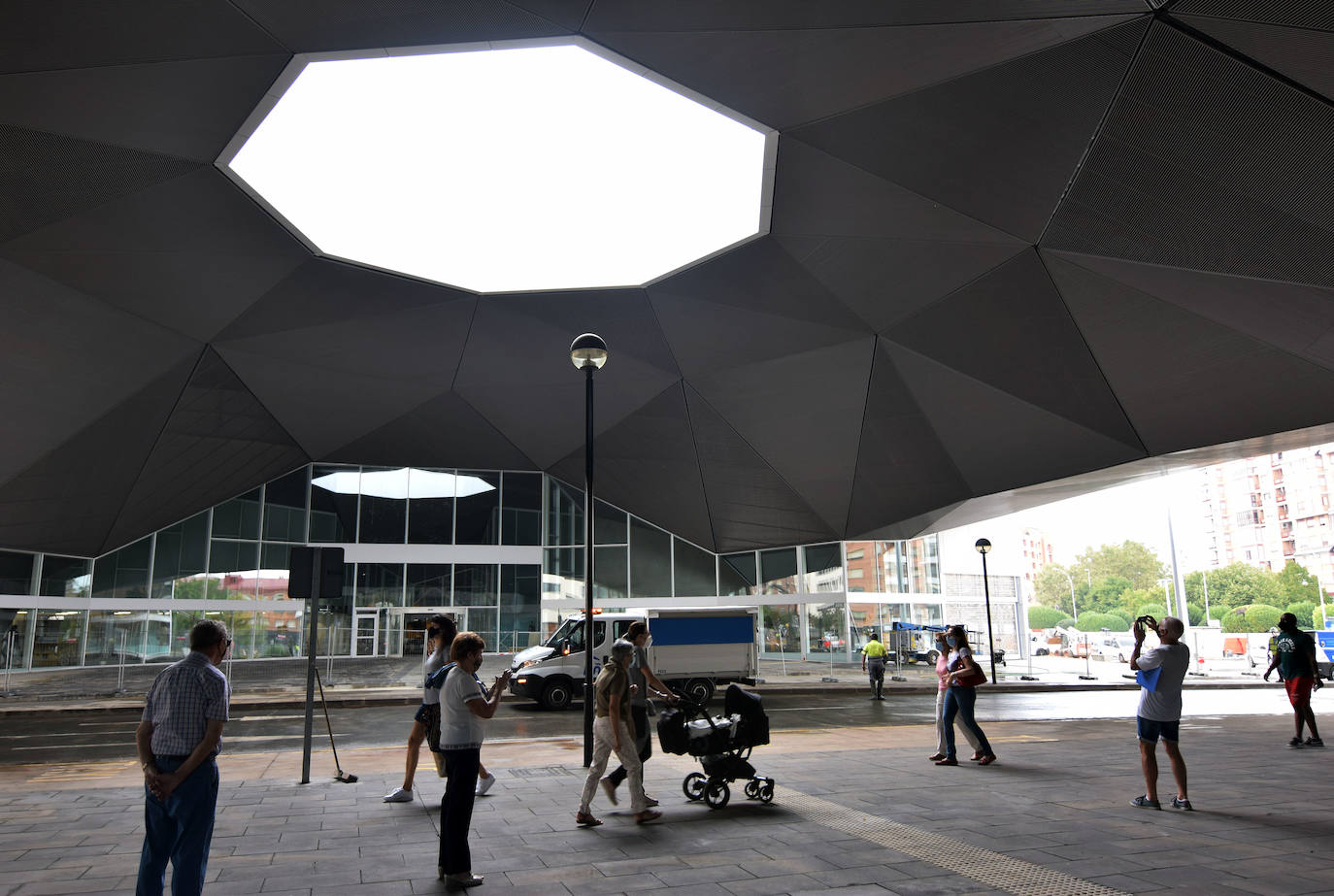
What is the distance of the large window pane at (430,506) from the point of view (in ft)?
109

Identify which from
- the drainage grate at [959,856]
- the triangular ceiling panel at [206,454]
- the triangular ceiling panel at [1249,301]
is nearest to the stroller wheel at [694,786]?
the drainage grate at [959,856]

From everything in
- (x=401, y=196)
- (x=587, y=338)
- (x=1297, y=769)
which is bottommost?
(x=1297, y=769)

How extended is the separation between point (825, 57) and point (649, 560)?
2329 cm

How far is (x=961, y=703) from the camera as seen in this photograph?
34.7ft

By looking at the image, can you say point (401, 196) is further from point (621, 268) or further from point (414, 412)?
point (414, 412)

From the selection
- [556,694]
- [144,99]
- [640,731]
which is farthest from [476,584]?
[640,731]

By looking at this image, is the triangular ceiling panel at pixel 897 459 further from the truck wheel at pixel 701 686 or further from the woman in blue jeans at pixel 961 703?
the woman in blue jeans at pixel 961 703

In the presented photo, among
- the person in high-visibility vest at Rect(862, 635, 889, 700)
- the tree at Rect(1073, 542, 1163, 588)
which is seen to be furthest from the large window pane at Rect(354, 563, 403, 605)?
the tree at Rect(1073, 542, 1163, 588)

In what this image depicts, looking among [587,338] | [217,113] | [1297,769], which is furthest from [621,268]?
[1297,769]

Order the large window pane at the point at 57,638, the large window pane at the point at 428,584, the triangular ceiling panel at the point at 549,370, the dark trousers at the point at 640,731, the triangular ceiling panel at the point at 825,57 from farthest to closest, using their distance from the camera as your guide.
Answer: the large window pane at the point at 428,584 < the large window pane at the point at 57,638 < the triangular ceiling panel at the point at 549,370 < the triangular ceiling panel at the point at 825,57 < the dark trousers at the point at 640,731

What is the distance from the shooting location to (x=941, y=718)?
35.3 ft

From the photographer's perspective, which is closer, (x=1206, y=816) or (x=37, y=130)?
(x=1206, y=816)

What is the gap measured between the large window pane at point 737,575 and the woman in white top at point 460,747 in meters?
25.9

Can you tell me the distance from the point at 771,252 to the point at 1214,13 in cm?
969
